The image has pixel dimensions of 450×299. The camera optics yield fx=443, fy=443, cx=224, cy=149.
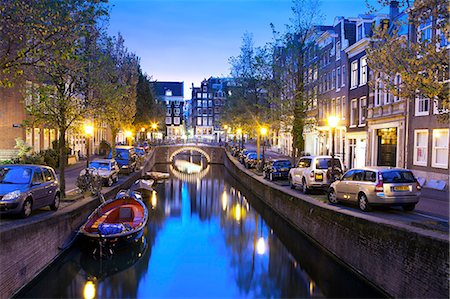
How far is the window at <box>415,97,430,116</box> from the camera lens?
2672cm

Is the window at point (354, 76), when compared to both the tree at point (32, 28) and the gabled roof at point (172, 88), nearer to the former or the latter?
the tree at point (32, 28)

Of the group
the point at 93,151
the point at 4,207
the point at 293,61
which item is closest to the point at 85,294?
the point at 4,207

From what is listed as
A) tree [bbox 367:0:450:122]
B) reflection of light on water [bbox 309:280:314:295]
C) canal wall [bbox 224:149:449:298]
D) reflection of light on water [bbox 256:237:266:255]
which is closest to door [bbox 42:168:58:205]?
reflection of light on water [bbox 256:237:266:255]

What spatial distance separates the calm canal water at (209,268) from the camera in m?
14.2

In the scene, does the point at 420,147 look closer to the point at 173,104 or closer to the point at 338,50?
the point at 338,50

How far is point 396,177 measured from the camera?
16.2 m

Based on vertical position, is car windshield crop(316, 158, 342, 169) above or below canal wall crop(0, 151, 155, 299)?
above

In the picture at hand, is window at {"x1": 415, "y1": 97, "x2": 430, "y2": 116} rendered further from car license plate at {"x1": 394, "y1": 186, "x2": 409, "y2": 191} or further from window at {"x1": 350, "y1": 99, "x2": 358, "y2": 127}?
car license plate at {"x1": 394, "y1": 186, "x2": 409, "y2": 191}

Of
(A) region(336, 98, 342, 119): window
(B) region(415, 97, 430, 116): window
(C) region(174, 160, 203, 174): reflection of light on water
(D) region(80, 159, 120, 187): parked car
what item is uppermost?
(A) region(336, 98, 342, 119): window

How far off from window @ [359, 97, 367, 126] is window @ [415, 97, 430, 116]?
9.01m

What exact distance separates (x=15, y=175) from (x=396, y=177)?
13636mm

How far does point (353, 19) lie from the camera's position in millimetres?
41812

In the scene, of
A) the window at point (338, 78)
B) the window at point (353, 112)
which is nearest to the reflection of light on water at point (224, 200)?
the window at point (353, 112)

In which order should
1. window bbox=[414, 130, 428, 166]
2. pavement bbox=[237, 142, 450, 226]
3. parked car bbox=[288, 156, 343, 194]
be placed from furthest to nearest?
window bbox=[414, 130, 428, 166]
parked car bbox=[288, 156, 343, 194]
pavement bbox=[237, 142, 450, 226]
